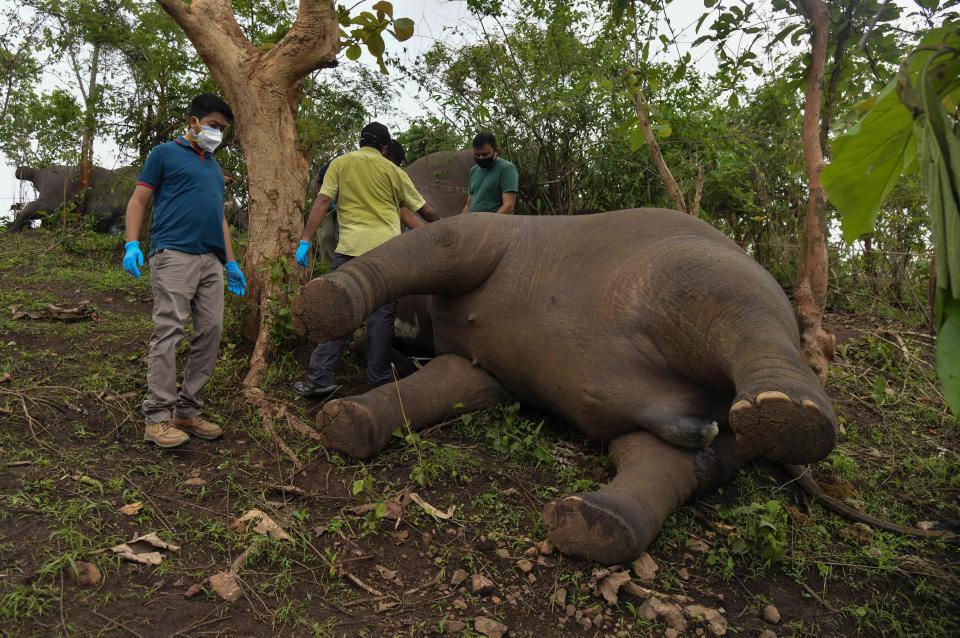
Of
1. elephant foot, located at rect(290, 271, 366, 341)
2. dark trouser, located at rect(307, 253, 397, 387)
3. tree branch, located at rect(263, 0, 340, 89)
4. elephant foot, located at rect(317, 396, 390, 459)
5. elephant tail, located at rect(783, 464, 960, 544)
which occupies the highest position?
tree branch, located at rect(263, 0, 340, 89)

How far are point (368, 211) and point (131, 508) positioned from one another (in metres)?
2.16

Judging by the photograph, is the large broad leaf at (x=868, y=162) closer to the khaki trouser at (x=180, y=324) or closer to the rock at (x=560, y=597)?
the rock at (x=560, y=597)

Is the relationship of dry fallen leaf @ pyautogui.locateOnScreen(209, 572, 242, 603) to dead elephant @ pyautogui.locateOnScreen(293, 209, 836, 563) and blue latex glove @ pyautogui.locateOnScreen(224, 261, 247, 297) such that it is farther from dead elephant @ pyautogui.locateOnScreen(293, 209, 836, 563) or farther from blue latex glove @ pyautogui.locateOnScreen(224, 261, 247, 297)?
blue latex glove @ pyautogui.locateOnScreen(224, 261, 247, 297)

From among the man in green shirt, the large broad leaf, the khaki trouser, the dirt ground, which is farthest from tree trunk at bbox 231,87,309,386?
the large broad leaf

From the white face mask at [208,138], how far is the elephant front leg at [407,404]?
1.43 metres

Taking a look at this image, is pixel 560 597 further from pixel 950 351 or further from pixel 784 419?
pixel 950 351

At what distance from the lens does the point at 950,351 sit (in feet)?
3.07

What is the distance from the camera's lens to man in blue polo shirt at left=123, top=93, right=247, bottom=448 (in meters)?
3.14

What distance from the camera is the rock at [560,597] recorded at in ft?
7.54

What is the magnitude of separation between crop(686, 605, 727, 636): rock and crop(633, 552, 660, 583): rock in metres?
0.17

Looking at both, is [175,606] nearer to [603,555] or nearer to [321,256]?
[603,555]

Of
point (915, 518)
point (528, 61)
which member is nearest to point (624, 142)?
point (528, 61)

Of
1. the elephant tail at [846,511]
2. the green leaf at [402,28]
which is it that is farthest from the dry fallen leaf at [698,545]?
the green leaf at [402,28]

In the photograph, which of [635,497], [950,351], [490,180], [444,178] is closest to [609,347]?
[635,497]
